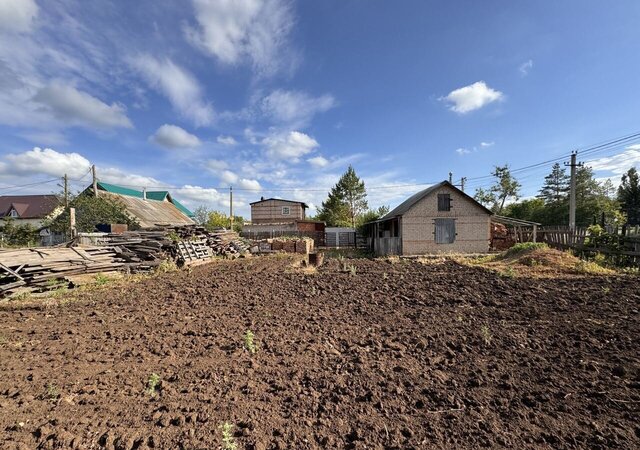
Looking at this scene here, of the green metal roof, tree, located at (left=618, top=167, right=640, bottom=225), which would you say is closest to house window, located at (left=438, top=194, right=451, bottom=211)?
the green metal roof

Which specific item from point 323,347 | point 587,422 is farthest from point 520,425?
point 323,347

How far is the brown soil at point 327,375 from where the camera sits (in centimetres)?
274

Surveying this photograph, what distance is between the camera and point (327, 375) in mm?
3770

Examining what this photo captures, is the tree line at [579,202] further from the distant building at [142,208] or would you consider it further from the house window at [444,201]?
the distant building at [142,208]

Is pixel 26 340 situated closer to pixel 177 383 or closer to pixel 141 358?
pixel 141 358

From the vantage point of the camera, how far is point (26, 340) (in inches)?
212

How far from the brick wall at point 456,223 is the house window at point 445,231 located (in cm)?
25

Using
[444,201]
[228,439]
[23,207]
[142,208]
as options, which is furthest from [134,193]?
[228,439]

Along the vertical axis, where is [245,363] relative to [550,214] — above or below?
below

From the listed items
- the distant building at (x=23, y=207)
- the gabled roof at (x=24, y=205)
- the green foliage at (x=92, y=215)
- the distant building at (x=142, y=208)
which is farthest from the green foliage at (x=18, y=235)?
the gabled roof at (x=24, y=205)

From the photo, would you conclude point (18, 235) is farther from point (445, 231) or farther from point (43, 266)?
point (445, 231)

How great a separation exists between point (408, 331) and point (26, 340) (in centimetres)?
686

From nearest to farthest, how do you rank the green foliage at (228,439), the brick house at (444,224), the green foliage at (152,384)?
the green foliage at (228,439) → the green foliage at (152,384) → the brick house at (444,224)

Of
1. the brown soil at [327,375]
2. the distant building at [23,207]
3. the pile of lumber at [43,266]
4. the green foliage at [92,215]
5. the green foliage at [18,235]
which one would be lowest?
the brown soil at [327,375]
